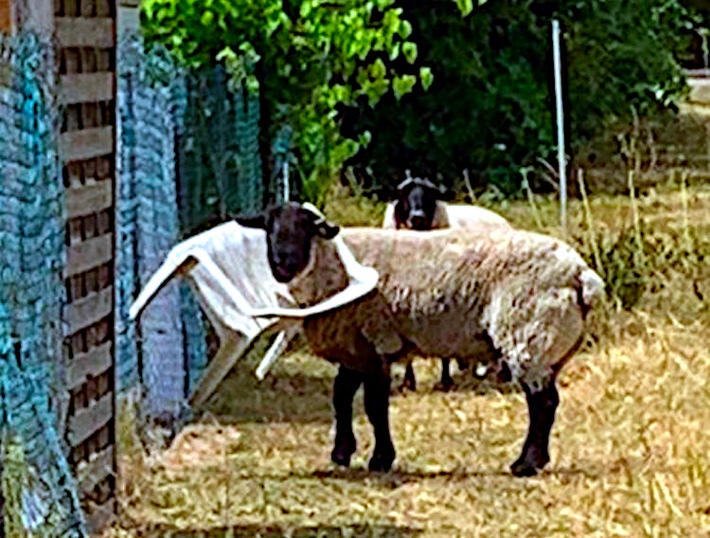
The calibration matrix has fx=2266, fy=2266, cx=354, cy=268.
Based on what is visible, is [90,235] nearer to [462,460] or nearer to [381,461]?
[381,461]

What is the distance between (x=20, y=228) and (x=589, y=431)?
4.45m

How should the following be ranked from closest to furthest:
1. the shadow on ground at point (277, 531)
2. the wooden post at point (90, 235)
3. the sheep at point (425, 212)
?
1. the wooden post at point (90, 235)
2. the shadow on ground at point (277, 531)
3. the sheep at point (425, 212)

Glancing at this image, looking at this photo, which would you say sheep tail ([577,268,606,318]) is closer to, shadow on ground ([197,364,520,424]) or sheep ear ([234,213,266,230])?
sheep ear ([234,213,266,230])

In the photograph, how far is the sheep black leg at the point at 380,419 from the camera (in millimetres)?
9375

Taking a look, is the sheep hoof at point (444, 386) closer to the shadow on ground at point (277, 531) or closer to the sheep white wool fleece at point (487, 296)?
the sheep white wool fleece at point (487, 296)

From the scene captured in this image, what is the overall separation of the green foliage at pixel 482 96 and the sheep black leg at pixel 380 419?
13.2 metres

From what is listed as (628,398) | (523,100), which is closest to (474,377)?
(628,398)

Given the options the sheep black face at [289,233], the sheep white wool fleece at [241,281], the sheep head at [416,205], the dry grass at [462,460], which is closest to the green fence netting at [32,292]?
the dry grass at [462,460]

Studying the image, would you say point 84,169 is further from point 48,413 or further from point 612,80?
point 612,80

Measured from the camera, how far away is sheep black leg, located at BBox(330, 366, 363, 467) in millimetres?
9484

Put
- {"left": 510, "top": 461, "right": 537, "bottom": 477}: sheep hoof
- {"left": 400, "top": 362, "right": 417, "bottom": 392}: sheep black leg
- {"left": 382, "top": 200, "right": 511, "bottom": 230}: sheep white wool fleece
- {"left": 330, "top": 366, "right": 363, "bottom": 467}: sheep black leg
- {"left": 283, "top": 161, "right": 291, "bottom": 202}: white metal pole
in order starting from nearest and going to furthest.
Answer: {"left": 510, "top": 461, "right": 537, "bottom": 477}: sheep hoof
{"left": 330, "top": 366, "right": 363, "bottom": 467}: sheep black leg
{"left": 400, "top": 362, "right": 417, "bottom": 392}: sheep black leg
{"left": 382, "top": 200, "right": 511, "bottom": 230}: sheep white wool fleece
{"left": 283, "top": 161, "right": 291, "bottom": 202}: white metal pole

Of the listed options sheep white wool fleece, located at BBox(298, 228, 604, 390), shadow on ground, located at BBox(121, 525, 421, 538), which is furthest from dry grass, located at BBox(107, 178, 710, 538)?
sheep white wool fleece, located at BBox(298, 228, 604, 390)

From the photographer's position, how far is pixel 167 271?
9.13 m

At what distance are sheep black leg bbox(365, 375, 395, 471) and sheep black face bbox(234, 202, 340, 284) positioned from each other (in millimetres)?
573
